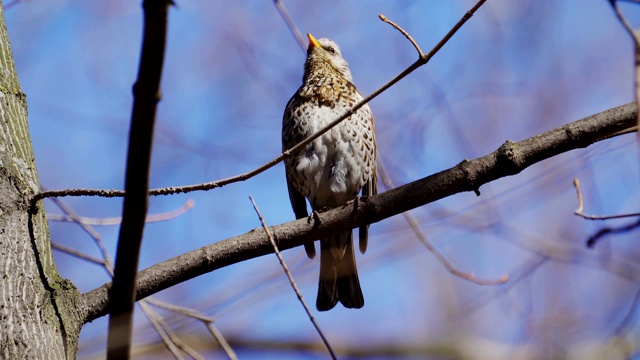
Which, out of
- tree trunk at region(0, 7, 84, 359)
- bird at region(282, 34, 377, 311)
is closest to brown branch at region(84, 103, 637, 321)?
tree trunk at region(0, 7, 84, 359)

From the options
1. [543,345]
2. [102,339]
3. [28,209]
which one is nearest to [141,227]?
[28,209]

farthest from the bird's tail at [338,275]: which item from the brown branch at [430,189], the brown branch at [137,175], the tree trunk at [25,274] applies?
the brown branch at [137,175]

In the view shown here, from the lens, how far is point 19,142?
2734 mm

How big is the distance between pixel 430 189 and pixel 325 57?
283 cm

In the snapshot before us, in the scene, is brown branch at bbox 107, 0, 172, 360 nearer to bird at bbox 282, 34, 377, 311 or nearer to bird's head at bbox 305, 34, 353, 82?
bird at bbox 282, 34, 377, 311

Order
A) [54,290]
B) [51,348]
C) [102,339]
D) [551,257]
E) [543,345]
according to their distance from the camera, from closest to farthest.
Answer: [51,348], [54,290], [102,339], [543,345], [551,257]

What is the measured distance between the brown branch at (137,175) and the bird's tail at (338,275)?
2.98 metres

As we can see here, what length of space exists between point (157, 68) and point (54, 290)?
1.29 meters

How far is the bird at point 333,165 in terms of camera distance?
187 inches

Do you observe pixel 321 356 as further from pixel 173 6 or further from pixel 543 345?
pixel 173 6

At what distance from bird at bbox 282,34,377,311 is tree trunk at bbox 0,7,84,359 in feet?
7.27

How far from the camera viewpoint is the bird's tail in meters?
4.76

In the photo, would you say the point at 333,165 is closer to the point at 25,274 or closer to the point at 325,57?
the point at 325,57

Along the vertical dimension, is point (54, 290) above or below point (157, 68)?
above
